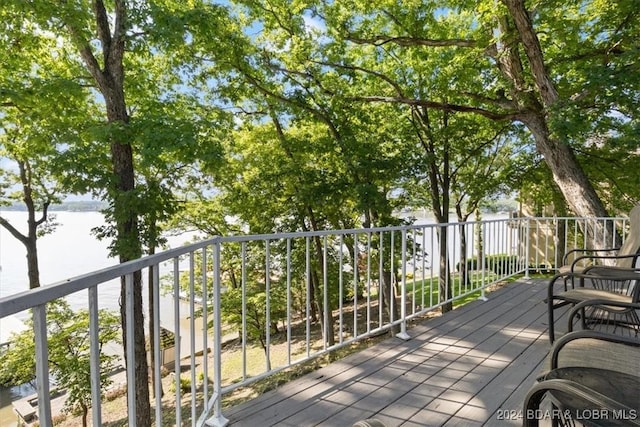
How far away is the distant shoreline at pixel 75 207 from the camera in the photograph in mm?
7629

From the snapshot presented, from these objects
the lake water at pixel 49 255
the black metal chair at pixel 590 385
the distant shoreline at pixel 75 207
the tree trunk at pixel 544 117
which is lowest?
the lake water at pixel 49 255

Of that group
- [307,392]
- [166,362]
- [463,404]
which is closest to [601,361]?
[463,404]

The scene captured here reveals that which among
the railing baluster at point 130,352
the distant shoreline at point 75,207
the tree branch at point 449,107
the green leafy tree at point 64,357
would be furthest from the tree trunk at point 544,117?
the green leafy tree at point 64,357

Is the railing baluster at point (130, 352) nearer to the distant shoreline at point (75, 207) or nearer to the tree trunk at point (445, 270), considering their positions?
the tree trunk at point (445, 270)

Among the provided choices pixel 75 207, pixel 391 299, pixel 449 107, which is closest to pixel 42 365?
pixel 391 299

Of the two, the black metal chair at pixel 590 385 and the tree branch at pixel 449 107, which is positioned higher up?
the tree branch at pixel 449 107

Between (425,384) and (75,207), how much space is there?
34.8 feet

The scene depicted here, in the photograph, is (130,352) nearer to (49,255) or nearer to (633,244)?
(633,244)

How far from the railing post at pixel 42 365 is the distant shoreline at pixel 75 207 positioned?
7.52m

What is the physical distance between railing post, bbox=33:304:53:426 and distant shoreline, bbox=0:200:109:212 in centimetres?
752

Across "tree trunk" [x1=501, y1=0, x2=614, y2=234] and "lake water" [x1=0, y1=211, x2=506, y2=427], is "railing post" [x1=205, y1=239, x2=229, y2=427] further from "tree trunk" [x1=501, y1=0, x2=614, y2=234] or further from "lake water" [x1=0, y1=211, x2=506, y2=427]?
"lake water" [x1=0, y1=211, x2=506, y2=427]

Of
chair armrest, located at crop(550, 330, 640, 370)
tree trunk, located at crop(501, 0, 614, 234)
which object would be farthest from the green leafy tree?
tree trunk, located at crop(501, 0, 614, 234)

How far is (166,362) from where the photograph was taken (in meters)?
14.8

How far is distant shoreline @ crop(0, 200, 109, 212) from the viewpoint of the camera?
25.0ft
